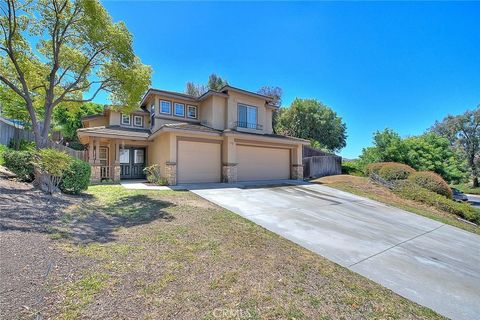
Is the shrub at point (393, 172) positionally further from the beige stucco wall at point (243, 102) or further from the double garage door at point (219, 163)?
the beige stucco wall at point (243, 102)

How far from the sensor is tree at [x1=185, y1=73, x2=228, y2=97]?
29258mm

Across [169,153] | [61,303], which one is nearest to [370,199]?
[169,153]

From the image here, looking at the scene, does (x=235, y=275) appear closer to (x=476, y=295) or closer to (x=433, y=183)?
(x=476, y=295)

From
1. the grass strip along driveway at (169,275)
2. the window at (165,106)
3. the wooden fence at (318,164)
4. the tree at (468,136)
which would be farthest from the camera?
the tree at (468,136)

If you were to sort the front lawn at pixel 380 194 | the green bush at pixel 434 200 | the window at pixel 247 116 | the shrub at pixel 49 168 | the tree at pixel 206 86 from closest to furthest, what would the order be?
the shrub at pixel 49 168 < the front lawn at pixel 380 194 < the green bush at pixel 434 200 < the window at pixel 247 116 < the tree at pixel 206 86

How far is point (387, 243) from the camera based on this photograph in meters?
5.66

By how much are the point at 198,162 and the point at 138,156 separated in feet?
21.0

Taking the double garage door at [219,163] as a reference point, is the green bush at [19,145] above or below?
above

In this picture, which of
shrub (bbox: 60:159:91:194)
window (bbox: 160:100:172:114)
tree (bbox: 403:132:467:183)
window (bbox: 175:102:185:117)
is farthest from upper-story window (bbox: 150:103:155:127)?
tree (bbox: 403:132:467:183)

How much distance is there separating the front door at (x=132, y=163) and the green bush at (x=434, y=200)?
59.3 feet

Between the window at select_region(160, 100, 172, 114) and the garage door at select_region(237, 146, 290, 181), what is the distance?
5.93 m

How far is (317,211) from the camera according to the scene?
8180 mm

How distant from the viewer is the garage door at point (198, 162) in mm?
13562

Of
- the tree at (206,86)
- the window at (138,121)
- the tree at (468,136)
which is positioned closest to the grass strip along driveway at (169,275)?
the window at (138,121)
